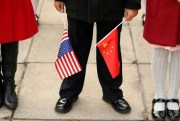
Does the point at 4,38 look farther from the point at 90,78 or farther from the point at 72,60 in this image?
the point at 90,78

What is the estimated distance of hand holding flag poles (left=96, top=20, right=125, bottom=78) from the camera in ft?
10.7

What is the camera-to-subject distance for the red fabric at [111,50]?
326cm

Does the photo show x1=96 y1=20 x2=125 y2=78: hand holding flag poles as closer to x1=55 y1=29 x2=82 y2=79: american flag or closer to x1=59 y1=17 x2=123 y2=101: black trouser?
x1=59 y1=17 x2=123 y2=101: black trouser

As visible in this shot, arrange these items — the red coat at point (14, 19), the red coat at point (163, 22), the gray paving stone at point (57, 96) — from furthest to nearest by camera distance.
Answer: the gray paving stone at point (57, 96) < the red coat at point (14, 19) < the red coat at point (163, 22)

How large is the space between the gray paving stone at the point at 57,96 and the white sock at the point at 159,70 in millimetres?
225

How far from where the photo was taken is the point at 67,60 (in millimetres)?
3348

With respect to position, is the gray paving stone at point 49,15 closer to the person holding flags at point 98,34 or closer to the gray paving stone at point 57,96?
the gray paving stone at point 57,96

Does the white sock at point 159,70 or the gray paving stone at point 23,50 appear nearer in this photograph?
the white sock at point 159,70

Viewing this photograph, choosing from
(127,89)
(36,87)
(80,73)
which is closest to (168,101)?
(127,89)

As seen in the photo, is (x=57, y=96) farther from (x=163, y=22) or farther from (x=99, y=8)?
(x=163, y=22)

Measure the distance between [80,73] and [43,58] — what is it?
1138 mm

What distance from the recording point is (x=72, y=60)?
132 inches

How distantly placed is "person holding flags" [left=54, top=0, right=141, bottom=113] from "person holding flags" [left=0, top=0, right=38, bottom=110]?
0.89 ft

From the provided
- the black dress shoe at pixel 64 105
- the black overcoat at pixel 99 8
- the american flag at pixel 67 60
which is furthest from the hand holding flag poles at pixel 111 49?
the black dress shoe at pixel 64 105
